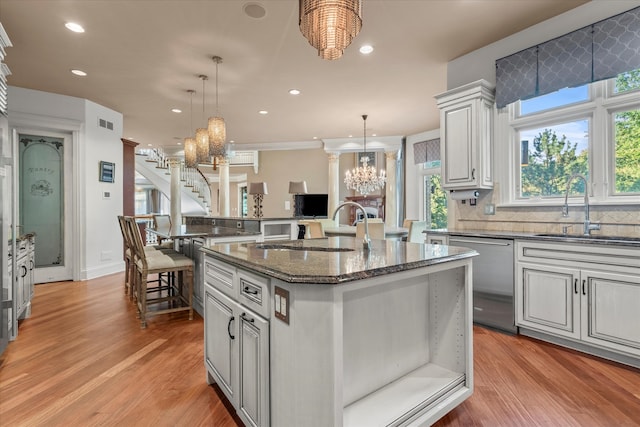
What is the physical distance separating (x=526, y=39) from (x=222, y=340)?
145 inches

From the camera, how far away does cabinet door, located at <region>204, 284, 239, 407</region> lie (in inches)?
62.9

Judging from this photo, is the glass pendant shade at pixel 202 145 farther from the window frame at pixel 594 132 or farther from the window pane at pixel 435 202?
the window pane at pixel 435 202

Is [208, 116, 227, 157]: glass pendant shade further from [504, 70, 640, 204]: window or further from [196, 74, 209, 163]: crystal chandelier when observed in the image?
[504, 70, 640, 204]: window

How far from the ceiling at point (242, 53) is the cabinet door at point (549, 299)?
2.22 m

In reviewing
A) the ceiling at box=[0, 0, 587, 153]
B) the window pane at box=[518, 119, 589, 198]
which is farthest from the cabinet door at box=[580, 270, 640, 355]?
the ceiling at box=[0, 0, 587, 153]

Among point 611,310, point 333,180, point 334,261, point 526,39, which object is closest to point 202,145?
point 334,261

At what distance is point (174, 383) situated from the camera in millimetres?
2061

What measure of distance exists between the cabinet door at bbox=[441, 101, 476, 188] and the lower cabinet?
107 inches

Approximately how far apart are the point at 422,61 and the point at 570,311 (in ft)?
9.47

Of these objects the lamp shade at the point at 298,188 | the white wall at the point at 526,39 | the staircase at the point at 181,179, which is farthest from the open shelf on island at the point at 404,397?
the staircase at the point at 181,179

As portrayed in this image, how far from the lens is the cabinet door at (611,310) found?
217 cm

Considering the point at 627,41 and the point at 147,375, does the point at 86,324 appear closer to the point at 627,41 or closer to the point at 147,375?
the point at 147,375

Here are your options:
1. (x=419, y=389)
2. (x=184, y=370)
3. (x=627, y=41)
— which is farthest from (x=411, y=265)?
(x=627, y=41)

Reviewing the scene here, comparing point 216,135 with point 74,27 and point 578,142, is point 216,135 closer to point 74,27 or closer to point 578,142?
point 74,27
